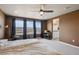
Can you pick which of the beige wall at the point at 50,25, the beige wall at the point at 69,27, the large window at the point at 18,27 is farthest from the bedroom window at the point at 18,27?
the beige wall at the point at 69,27

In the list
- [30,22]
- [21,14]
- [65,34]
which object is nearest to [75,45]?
[65,34]

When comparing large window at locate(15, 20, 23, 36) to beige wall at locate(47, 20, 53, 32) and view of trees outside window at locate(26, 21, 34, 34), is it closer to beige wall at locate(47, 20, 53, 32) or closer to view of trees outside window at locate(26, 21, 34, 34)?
view of trees outside window at locate(26, 21, 34, 34)

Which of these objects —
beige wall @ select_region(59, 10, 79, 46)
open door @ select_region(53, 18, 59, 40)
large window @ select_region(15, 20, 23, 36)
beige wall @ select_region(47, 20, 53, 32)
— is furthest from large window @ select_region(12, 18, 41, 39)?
beige wall @ select_region(59, 10, 79, 46)

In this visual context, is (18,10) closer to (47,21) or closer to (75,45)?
(47,21)

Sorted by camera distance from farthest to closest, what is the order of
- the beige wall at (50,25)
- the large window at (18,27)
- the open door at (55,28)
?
the open door at (55,28) < the beige wall at (50,25) < the large window at (18,27)

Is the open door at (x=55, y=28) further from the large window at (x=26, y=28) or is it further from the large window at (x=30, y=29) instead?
the large window at (x=30, y=29)

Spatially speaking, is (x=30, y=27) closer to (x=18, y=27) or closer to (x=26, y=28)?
(x=26, y=28)

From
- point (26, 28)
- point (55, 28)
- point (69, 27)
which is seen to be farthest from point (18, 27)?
point (69, 27)

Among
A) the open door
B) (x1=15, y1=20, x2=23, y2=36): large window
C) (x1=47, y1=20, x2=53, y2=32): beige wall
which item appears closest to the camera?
(x1=15, y1=20, x2=23, y2=36): large window

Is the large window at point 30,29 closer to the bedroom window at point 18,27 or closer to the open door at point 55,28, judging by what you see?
the bedroom window at point 18,27

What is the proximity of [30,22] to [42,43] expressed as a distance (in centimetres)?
64

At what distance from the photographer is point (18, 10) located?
2.67 m

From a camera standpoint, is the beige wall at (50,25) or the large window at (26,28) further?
the beige wall at (50,25)

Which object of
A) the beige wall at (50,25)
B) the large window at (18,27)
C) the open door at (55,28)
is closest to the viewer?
the large window at (18,27)
